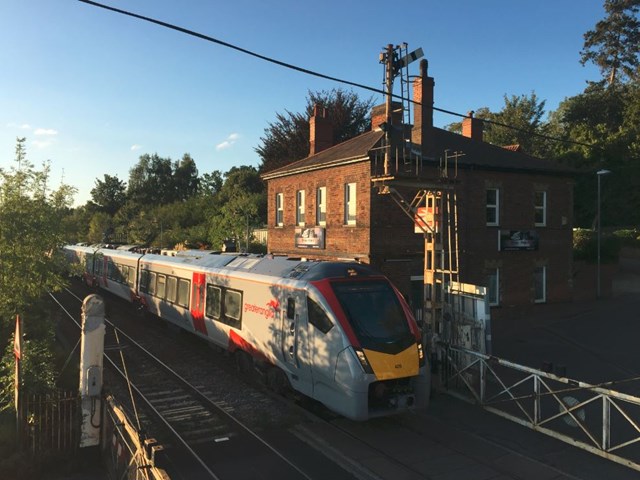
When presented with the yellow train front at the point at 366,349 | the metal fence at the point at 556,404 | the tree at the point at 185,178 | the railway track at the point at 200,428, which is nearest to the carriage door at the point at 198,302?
the railway track at the point at 200,428

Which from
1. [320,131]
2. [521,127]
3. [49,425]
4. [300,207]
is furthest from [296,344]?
[521,127]

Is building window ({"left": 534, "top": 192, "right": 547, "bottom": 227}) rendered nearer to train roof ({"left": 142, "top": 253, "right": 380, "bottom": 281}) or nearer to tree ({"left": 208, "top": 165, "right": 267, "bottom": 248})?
train roof ({"left": 142, "top": 253, "right": 380, "bottom": 281})

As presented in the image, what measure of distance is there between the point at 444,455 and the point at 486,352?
385 cm

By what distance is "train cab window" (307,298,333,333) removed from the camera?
872 centimetres

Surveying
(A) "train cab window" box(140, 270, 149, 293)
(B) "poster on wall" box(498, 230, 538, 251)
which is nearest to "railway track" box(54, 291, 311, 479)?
(A) "train cab window" box(140, 270, 149, 293)

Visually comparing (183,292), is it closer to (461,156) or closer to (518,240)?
(461,156)

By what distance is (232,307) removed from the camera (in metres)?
12.2

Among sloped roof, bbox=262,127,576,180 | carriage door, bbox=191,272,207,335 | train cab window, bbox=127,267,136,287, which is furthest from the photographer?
train cab window, bbox=127,267,136,287

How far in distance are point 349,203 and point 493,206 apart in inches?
239

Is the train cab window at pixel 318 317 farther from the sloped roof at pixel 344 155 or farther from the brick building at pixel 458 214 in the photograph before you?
the sloped roof at pixel 344 155

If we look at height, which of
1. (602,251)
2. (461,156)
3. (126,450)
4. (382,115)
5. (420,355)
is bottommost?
(126,450)

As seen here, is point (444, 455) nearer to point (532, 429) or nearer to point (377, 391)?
point (377, 391)

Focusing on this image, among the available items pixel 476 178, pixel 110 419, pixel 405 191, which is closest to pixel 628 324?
pixel 476 178

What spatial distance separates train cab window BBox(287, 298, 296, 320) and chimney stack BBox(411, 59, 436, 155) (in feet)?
39.0
